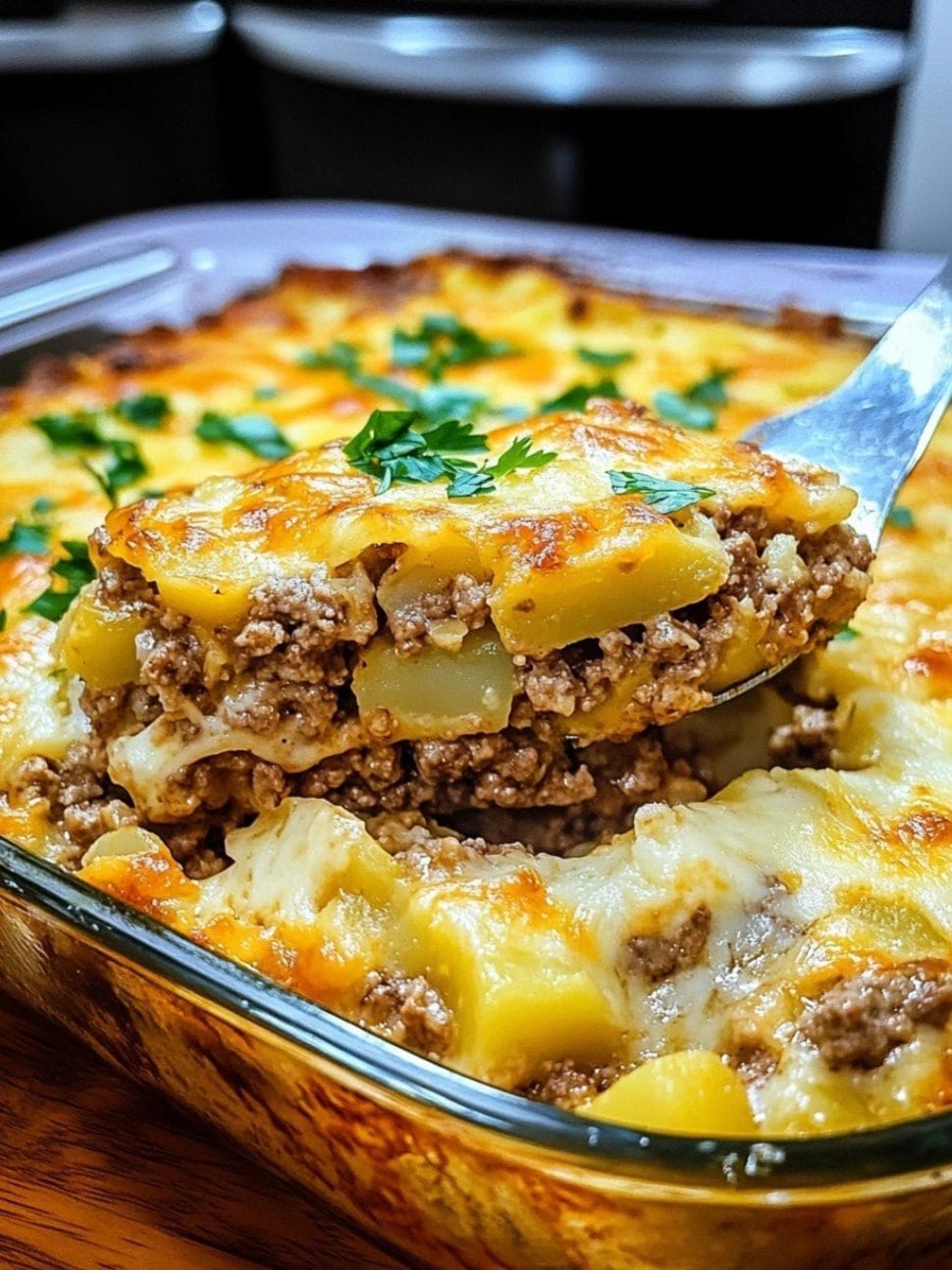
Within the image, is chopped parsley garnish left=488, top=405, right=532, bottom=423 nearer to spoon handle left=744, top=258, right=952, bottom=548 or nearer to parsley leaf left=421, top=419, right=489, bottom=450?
spoon handle left=744, top=258, right=952, bottom=548

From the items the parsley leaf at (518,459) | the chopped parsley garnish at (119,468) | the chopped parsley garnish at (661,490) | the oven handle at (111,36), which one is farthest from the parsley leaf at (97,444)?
the oven handle at (111,36)

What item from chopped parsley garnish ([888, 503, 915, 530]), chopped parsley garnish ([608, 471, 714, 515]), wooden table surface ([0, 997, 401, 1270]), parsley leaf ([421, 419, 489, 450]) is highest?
chopped parsley garnish ([608, 471, 714, 515])

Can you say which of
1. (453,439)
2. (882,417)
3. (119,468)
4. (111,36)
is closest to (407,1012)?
(453,439)

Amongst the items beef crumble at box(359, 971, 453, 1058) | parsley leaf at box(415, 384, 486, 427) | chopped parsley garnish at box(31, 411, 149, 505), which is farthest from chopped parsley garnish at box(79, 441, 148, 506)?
beef crumble at box(359, 971, 453, 1058)

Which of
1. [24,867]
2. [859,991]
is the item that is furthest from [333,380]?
[859,991]

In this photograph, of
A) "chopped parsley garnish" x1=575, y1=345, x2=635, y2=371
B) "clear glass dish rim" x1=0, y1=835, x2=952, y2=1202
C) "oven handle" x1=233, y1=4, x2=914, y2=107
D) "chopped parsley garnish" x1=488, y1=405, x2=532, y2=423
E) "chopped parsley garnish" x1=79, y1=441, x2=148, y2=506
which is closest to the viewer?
"clear glass dish rim" x1=0, y1=835, x2=952, y2=1202

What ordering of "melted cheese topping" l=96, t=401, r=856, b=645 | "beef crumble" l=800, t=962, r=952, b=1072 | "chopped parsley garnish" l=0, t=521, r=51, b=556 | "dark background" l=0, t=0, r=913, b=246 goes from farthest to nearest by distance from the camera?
"dark background" l=0, t=0, r=913, b=246
"chopped parsley garnish" l=0, t=521, r=51, b=556
"melted cheese topping" l=96, t=401, r=856, b=645
"beef crumble" l=800, t=962, r=952, b=1072
